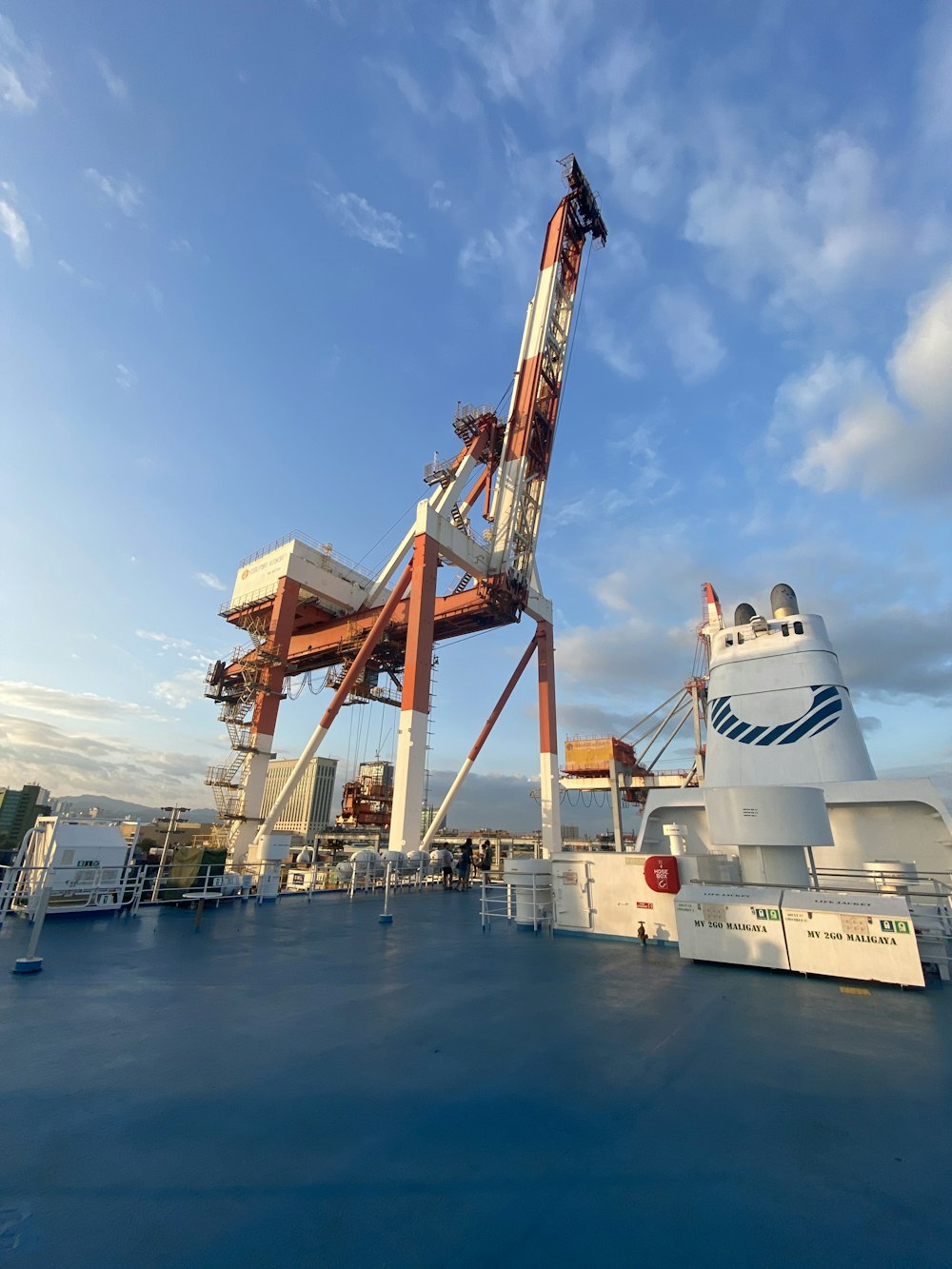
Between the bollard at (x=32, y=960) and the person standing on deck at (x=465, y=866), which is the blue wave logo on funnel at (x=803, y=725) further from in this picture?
the bollard at (x=32, y=960)

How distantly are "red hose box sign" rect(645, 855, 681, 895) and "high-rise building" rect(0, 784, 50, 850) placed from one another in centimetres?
3630

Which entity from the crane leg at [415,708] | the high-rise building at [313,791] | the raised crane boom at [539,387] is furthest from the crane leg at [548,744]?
the high-rise building at [313,791]

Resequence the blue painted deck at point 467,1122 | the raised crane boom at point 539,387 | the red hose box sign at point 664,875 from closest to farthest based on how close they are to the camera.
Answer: the blue painted deck at point 467,1122
the red hose box sign at point 664,875
the raised crane boom at point 539,387

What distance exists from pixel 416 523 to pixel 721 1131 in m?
20.5

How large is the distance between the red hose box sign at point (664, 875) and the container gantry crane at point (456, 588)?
13.1 m

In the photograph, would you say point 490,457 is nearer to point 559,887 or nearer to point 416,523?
point 416,523

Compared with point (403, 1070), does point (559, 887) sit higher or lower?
higher

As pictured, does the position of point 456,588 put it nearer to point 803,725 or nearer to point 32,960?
point 803,725

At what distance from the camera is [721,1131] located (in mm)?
3486

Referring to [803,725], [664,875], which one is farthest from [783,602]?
[664,875]

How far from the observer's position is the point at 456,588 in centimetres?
2619

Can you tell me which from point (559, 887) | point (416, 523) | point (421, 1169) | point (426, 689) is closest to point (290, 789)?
point (426, 689)

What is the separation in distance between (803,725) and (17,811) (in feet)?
139

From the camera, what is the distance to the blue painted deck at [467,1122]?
2.55 metres
